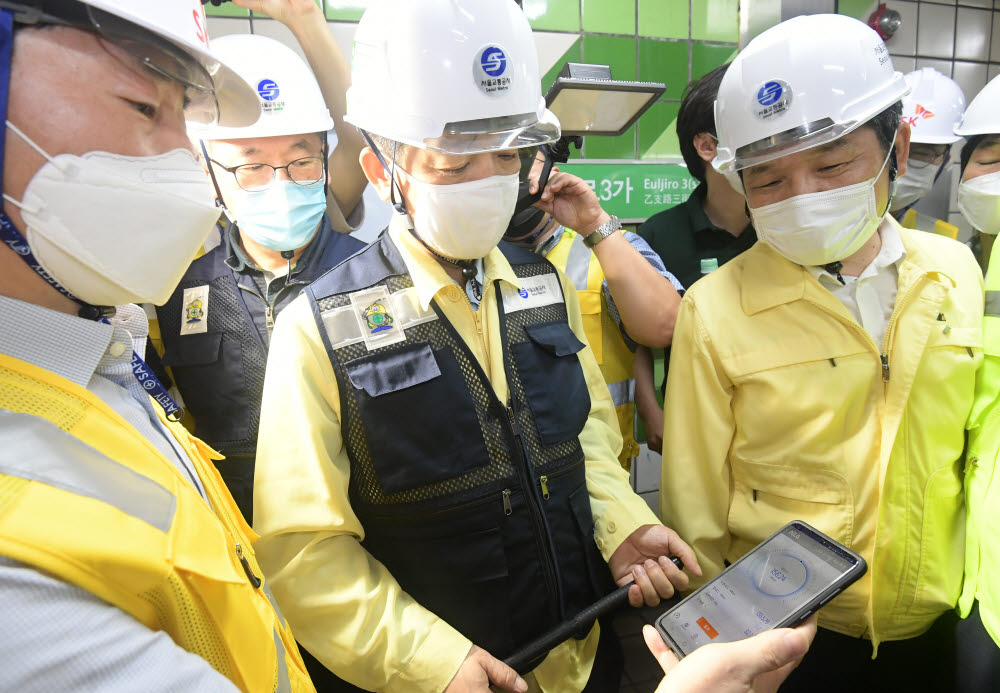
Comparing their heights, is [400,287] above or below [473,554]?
above

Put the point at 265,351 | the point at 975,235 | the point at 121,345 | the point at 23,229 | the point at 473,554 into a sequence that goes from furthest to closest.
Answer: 1. the point at 975,235
2. the point at 265,351
3. the point at 473,554
4. the point at 121,345
5. the point at 23,229

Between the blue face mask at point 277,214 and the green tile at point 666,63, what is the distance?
2.23m

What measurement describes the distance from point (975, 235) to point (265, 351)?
10.5ft

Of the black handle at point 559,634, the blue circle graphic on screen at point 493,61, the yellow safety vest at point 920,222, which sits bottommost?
the yellow safety vest at point 920,222

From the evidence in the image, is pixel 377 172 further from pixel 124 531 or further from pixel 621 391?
pixel 621 391

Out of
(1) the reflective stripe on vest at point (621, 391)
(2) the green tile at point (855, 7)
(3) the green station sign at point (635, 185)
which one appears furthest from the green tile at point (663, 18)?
(1) the reflective stripe on vest at point (621, 391)

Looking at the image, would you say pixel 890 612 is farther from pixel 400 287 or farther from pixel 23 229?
pixel 23 229

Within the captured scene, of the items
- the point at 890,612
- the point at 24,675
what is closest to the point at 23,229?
the point at 24,675

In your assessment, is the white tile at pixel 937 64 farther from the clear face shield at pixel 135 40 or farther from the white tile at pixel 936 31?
the clear face shield at pixel 135 40

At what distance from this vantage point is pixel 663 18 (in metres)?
2.93

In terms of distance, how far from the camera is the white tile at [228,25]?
2.26m

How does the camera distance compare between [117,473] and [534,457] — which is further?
[534,457]

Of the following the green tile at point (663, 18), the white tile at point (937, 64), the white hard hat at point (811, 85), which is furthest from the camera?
the white tile at point (937, 64)

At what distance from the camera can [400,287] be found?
1.19 m
